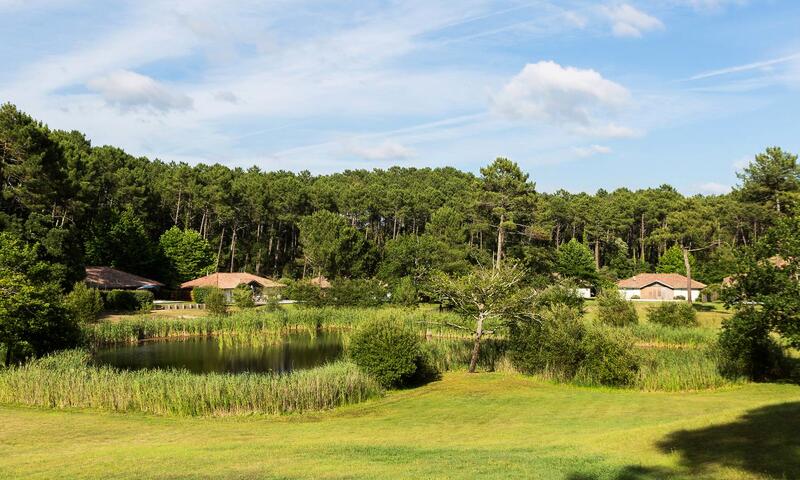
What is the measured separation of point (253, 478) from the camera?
33.6 ft

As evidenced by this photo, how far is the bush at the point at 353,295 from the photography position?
53.4 meters

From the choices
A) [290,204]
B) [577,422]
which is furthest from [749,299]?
[290,204]

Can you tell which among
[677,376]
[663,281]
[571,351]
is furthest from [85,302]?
[663,281]

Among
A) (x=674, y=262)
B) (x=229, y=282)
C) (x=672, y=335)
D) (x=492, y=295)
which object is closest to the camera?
(x=492, y=295)

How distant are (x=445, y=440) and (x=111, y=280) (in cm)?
5042

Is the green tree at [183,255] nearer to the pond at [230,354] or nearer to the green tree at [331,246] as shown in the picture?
the green tree at [331,246]

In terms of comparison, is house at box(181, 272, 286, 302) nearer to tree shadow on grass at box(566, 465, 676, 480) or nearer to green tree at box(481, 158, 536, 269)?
green tree at box(481, 158, 536, 269)

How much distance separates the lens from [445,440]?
47.8 ft

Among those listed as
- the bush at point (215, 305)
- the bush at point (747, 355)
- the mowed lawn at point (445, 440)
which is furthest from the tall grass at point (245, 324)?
the mowed lawn at point (445, 440)

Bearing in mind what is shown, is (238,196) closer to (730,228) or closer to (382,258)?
(382,258)

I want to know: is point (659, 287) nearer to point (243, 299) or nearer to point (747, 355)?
point (243, 299)

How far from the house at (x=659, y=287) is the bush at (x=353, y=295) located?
30.7 metres

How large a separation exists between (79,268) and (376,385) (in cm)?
3498

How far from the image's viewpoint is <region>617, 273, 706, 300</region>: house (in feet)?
225
